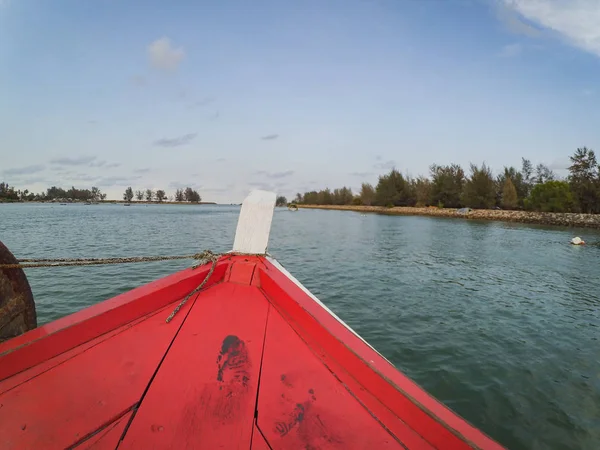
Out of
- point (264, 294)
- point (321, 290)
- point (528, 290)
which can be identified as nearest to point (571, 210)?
point (528, 290)

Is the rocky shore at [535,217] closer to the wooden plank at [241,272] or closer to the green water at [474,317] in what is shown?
the green water at [474,317]

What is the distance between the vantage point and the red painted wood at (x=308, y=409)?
4.83 ft

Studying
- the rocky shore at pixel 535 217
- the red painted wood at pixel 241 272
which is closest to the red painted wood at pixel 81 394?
the red painted wood at pixel 241 272

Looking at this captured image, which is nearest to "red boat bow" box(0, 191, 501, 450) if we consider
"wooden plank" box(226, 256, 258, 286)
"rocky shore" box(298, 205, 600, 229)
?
"wooden plank" box(226, 256, 258, 286)

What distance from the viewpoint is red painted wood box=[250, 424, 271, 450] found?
142 centimetres

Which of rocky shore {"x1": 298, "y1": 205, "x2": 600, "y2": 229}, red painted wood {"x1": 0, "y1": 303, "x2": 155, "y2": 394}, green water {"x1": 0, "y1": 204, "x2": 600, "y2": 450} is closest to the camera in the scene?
red painted wood {"x1": 0, "y1": 303, "x2": 155, "y2": 394}

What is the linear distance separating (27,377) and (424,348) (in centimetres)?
492

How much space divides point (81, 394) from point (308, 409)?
121 cm

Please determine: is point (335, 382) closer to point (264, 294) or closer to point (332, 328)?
point (332, 328)

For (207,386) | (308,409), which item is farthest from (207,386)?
(308,409)

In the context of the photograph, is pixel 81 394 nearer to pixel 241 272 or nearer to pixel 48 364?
pixel 48 364

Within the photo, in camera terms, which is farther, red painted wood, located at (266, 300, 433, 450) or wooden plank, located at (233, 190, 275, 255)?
wooden plank, located at (233, 190, 275, 255)

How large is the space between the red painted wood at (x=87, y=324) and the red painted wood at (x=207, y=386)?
278mm

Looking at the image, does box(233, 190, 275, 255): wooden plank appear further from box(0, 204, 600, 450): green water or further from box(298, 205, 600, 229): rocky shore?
box(298, 205, 600, 229): rocky shore
